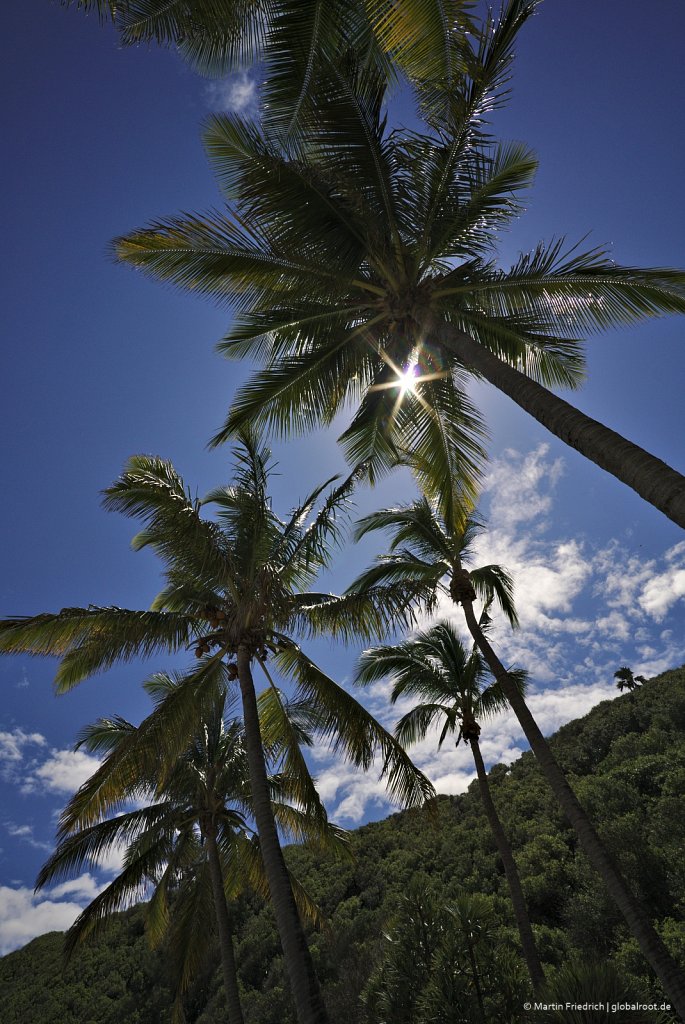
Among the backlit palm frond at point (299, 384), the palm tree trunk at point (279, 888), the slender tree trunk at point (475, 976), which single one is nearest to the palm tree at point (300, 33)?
the backlit palm frond at point (299, 384)

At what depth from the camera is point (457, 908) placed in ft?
38.4

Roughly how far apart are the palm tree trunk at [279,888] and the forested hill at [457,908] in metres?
2.90

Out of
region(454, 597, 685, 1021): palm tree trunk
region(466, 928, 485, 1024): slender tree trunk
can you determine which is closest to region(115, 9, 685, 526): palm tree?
region(454, 597, 685, 1021): palm tree trunk

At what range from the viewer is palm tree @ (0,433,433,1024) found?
9.12m

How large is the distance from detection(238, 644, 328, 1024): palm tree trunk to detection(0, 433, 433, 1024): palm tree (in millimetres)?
27

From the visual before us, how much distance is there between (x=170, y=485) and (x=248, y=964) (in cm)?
2257

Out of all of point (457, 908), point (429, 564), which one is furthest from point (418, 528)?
point (457, 908)

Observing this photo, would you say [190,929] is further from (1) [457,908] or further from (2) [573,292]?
(2) [573,292]

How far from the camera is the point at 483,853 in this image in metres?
22.9

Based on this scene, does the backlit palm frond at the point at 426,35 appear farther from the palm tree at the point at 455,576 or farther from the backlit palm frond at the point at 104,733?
the backlit palm frond at the point at 104,733

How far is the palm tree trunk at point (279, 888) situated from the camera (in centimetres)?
705

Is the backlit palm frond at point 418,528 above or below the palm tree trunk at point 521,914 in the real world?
above

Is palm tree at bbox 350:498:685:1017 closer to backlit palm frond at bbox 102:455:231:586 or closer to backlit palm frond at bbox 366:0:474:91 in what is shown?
backlit palm frond at bbox 102:455:231:586

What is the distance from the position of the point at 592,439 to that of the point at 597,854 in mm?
7826
